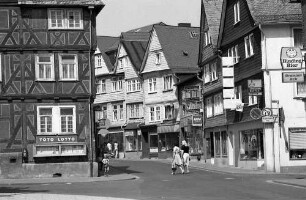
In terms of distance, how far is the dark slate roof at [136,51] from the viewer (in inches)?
2771

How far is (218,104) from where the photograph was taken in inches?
1875

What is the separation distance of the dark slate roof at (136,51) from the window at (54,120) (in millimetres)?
34568

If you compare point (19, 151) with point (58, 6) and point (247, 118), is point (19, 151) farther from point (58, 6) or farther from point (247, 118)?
point (247, 118)

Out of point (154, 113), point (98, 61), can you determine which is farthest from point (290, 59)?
point (98, 61)

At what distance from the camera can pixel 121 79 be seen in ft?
240

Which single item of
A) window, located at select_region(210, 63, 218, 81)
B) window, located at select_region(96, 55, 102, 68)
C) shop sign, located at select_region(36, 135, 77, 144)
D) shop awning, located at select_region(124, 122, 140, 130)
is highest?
window, located at select_region(96, 55, 102, 68)

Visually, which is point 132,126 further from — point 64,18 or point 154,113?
point 64,18

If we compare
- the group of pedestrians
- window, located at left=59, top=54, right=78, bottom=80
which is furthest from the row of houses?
the group of pedestrians

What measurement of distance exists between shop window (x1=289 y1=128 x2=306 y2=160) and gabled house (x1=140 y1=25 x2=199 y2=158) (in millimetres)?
25268

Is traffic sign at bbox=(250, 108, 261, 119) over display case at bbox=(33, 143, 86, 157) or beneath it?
over

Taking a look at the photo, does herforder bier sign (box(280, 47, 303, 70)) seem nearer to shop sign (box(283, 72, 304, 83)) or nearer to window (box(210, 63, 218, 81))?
shop sign (box(283, 72, 304, 83))

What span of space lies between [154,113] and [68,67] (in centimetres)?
3153

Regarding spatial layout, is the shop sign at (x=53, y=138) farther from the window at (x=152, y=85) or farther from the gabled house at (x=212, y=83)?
the window at (x=152, y=85)

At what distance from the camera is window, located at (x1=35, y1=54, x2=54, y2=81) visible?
35406 mm
